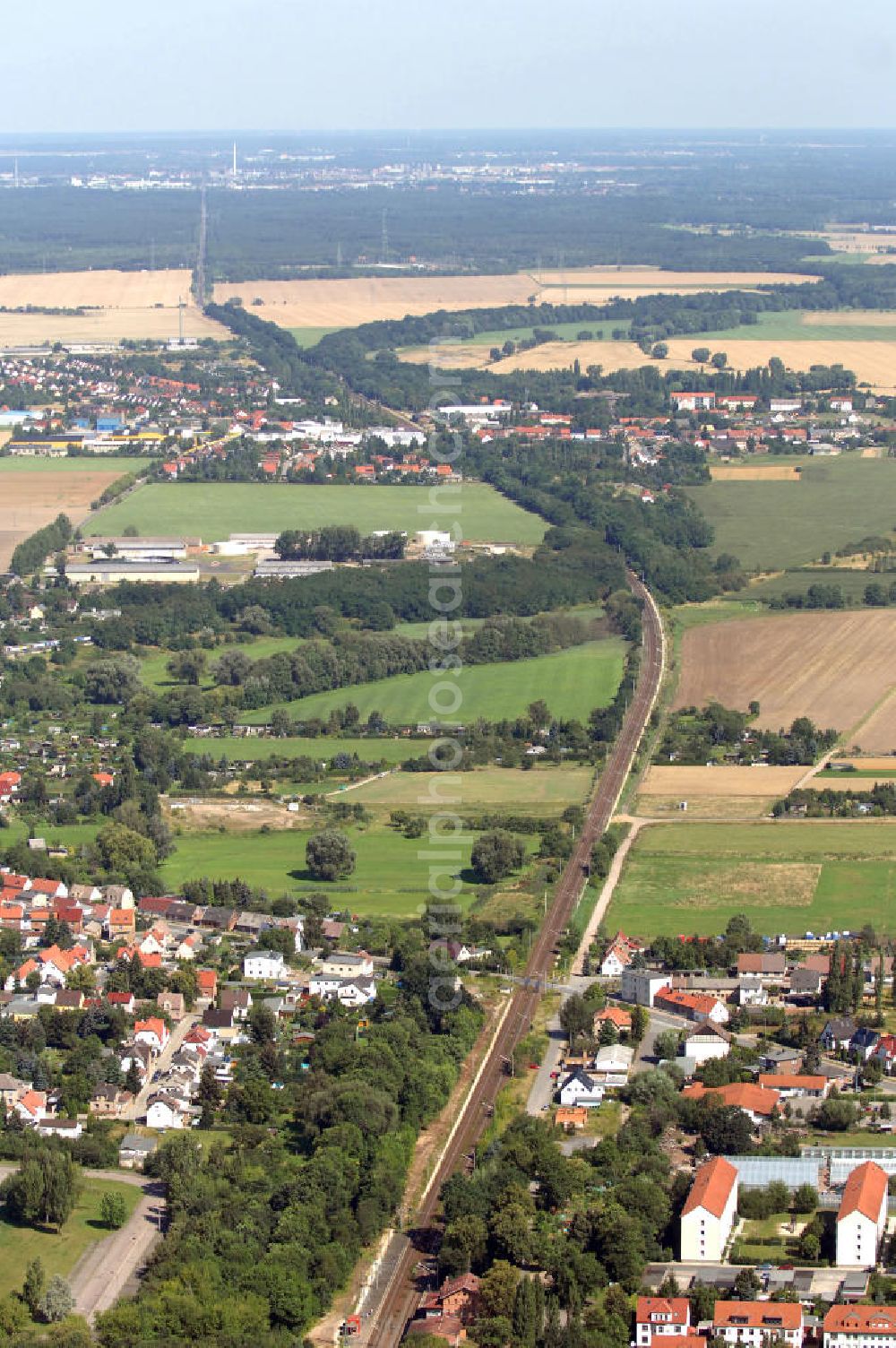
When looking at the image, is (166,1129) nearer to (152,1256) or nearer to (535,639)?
(152,1256)

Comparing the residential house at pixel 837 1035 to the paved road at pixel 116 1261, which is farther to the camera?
the residential house at pixel 837 1035

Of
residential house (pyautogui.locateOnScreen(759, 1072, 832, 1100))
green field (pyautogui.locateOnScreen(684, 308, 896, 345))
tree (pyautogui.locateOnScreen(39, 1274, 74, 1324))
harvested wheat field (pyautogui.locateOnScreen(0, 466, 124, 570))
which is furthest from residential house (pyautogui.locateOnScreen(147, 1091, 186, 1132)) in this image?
green field (pyautogui.locateOnScreen(684, 308, 896, 345))

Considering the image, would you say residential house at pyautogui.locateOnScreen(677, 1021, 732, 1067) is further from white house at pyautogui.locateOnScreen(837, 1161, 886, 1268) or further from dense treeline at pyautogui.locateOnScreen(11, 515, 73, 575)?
dense treeline at pyautogui.locateOnScreen(11, 515, 73, 575)

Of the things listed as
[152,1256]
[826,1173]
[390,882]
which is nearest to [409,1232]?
[152,1256]

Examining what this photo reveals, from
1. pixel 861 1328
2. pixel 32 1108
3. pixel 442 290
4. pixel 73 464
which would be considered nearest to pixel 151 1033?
pixel 32 1108

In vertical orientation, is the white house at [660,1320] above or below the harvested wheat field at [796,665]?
above

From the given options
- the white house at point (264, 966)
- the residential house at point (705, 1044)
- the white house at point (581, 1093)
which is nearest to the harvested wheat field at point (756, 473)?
the white house at point (264, 966)

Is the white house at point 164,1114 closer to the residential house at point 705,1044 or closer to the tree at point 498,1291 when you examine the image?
the tree at point 498,1291
